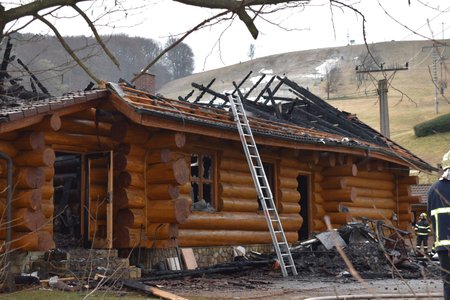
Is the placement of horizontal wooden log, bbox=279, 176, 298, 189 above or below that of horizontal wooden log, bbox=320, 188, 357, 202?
above

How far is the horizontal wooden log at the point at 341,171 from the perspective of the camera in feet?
64.2

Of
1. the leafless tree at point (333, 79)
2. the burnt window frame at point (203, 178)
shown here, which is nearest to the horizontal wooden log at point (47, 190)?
the burnt window frame at point (203, 178)

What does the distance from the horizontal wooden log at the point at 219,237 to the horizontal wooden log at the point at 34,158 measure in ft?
11.5

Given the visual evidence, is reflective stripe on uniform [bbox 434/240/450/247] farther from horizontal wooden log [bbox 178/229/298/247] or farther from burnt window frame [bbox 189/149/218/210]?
burnt window frame [bbox 189/149/218/210]

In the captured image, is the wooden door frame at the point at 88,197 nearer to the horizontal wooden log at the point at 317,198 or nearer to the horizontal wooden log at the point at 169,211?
the horizontal wooden log at the point at 169,211

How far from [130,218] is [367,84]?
36.4m

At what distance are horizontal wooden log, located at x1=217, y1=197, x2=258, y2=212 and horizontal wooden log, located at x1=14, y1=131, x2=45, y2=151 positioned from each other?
15.6 ft

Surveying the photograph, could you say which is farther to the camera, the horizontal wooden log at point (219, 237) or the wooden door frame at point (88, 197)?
Answer: the horizontal wooden log at point (219, 237)

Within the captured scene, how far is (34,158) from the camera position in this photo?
1233cm

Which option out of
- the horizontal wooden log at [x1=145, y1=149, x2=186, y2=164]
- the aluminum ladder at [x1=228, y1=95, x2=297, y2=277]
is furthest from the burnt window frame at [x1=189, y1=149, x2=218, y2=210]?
the horizontal wooden log at [x1=145, y1=149, x2=186, y2=164]

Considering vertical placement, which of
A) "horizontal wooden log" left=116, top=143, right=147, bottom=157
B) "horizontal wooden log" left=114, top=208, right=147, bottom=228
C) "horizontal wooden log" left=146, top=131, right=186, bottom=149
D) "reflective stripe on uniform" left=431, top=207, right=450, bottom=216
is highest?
"horizontal wooden log" left=146, top=131, right=186, bottom=149

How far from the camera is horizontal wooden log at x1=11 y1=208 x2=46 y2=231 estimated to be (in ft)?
39.9

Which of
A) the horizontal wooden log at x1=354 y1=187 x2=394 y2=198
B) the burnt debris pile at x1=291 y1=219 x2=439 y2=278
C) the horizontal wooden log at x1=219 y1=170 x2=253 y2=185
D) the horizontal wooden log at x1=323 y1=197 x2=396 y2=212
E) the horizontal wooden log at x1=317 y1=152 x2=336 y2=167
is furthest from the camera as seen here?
the horizontal wooden log at x1=354 y1=187 x2=394 y2=198

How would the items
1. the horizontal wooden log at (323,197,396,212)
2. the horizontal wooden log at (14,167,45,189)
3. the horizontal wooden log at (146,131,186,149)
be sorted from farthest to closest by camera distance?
the horizontal wooden log at (323,197,396,212) < the horizontal wooden log at (146,131,186,149) < the horizontal wooden log at (14,167,45,189)
